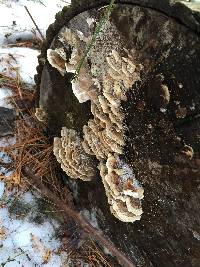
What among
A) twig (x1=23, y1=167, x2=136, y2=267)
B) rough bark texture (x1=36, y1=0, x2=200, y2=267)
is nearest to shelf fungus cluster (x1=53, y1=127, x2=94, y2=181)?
rough bark texture (x1=36, y1=0, x2=200, y2=267)

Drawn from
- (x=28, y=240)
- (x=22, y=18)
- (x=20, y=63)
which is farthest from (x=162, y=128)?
(x=22, y=18)

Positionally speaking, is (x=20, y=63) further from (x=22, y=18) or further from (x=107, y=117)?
(x=107, y=117)

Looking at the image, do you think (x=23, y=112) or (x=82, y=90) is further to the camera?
(x=23, y=112)

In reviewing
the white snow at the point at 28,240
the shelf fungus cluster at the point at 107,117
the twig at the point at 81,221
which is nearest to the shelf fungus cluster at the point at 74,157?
the shelf fungus cluster at the point at 107,117

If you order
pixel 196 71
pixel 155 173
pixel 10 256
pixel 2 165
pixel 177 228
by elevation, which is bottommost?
pixel 10 256

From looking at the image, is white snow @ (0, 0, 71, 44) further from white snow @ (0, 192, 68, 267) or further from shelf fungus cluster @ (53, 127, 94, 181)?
white snow @ (0, 192, 68, 267)

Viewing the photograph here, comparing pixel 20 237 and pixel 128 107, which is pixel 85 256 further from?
pixel 128 107

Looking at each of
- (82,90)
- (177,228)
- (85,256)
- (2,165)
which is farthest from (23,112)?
(177,228)

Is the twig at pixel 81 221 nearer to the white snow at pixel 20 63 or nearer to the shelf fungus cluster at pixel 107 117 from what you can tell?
the shelf fungus cluster at pixel 107 117
